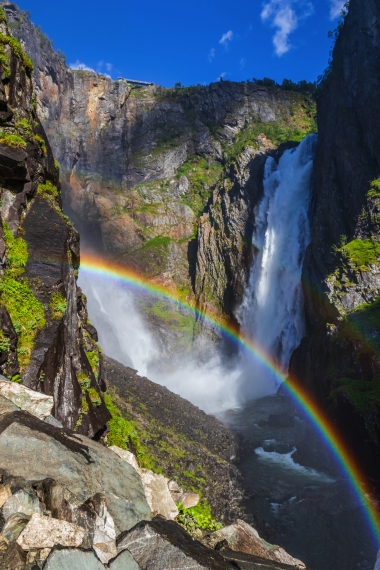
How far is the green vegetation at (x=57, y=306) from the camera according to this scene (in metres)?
9.80

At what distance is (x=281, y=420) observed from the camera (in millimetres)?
27641

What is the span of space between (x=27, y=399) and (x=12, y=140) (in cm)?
760

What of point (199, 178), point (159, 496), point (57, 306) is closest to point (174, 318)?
point (199, 178)

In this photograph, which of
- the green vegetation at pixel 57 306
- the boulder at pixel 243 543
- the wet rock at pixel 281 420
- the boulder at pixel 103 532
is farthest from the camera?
the wet rock at pixel 281 420

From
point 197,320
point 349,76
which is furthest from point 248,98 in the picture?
point 197,320

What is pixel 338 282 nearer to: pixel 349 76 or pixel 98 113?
pixel 349 76

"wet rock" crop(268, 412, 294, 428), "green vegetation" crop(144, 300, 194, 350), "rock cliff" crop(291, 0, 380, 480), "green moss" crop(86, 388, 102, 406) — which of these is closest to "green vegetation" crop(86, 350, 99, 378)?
"green moss" crop(86, 388, 102, 406)

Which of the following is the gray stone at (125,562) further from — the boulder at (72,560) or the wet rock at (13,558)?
the wet rock at (13,558)

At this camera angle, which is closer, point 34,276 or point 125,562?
point 125,562

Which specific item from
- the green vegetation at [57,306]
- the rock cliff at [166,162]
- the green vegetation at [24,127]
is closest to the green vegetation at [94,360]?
the green vegetation at [57,306]

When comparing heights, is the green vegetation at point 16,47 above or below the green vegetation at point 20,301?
above

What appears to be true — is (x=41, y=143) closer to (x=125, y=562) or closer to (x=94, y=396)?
(x=94, y=396)

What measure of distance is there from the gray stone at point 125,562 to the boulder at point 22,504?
2.76ft

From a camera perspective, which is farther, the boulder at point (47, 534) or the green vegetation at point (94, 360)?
the green vegetation at point (94, 360)
